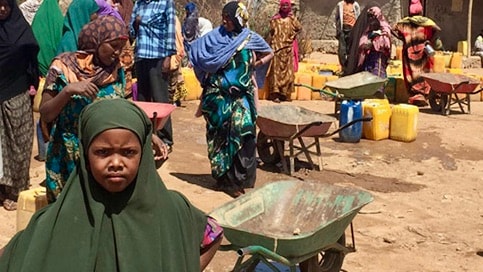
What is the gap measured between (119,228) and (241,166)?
437 cm

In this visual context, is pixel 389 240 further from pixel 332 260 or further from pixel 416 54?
pixel 416 54

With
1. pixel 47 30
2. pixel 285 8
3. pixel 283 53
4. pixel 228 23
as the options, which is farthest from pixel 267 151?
pixel 285 8

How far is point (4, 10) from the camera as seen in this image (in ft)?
17.4

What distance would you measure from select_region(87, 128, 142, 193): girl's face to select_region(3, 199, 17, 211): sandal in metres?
4.09

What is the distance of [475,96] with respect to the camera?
12672 mm

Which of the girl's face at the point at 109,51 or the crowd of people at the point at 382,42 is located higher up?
the girl's face at the point at 109,51

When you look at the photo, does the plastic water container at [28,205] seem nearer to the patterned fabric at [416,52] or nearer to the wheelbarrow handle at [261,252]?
the wheelbarrow handle at [261,252]

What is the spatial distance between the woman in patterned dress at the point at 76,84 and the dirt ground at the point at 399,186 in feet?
4.52

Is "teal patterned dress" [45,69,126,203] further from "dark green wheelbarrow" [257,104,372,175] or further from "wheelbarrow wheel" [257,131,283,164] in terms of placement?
"wheelbarrow wheel" [257,131,283,164]

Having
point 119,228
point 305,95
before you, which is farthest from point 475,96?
point 119,228

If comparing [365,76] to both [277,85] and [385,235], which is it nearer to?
[277,85]

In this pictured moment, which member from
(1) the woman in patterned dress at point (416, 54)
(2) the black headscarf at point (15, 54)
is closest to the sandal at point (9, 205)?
(2) the black headscarf at point (15, 54)

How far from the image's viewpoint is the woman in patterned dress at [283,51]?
37.8 ft

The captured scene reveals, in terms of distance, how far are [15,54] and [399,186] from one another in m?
3.76
